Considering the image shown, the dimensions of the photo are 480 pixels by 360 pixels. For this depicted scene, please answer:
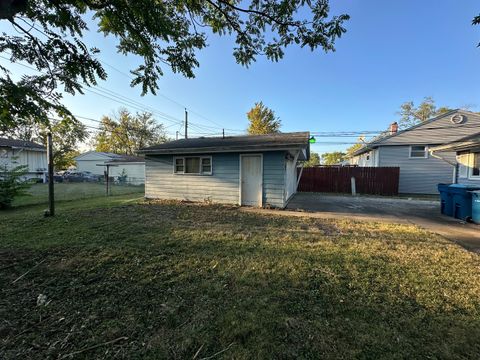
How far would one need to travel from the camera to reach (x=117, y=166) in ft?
93.5

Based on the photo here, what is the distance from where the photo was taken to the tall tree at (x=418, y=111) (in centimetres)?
3177

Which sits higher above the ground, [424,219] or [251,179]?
[251,179]

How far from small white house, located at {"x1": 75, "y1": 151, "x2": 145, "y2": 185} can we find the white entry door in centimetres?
1387

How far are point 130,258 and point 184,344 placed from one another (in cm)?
236

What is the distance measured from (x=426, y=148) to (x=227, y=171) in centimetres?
1414

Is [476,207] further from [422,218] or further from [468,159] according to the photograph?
[468,159]

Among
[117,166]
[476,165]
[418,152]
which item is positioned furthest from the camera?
[117,166]

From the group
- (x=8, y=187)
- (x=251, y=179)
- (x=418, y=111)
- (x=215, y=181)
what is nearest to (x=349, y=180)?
(x=251, y=179)

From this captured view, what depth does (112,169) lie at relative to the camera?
29500mm

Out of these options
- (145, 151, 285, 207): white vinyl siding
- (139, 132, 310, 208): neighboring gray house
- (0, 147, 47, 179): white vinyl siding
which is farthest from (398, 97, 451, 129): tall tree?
(0, 147, 47, 179): white vinyl siding

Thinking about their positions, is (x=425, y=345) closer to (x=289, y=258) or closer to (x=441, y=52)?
(x=289, y=258)

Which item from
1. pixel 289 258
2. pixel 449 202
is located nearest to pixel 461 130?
pixel 449 202

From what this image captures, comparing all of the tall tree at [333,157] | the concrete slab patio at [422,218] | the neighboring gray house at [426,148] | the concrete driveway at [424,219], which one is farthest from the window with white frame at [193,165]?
the tall tree at [333,157]

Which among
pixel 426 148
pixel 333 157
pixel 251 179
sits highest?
pixel 333 157
